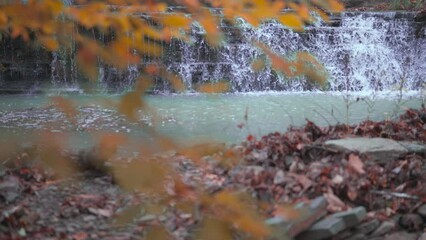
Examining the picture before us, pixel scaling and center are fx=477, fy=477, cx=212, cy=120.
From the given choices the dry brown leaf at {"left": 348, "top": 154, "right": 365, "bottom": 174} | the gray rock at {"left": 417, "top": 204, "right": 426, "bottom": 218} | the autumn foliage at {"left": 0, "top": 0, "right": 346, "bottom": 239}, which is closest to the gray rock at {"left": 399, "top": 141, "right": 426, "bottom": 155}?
the dry brown leaf at {"left": 348, "top": 154, "right": 365, "bottom": 174}

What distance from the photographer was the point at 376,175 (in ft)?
10.6

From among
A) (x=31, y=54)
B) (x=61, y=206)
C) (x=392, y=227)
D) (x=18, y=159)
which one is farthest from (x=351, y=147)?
(x=31, y=54)

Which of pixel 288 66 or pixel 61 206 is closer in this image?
pixel 288 66

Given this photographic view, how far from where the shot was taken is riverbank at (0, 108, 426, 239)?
8.61 feet

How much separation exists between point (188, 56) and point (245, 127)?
6.40 meters

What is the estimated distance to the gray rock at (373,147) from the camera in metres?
3.56

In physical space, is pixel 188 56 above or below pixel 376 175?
above

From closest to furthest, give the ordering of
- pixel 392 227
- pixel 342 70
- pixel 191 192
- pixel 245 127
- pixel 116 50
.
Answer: pixel 116 50 → pixel 191 192 → pixel 392 227 → pixel 245 127 → pixel 342 70

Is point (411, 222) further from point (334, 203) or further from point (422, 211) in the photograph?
point (334, 203)

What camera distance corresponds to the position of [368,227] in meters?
2.81

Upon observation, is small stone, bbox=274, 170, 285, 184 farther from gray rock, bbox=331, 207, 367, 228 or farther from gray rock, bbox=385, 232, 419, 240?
gray rock, bbox=385, 232, 419, 240

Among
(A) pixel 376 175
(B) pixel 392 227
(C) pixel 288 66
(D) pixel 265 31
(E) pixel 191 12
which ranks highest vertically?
(D) pixel 265 31

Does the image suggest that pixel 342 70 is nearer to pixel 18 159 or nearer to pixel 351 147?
pixel 351 147

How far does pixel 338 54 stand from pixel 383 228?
990 cm
